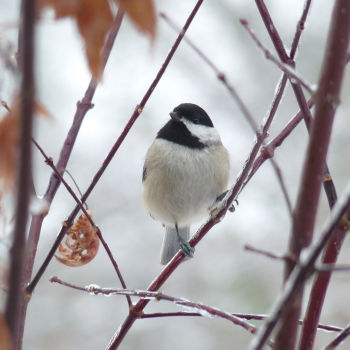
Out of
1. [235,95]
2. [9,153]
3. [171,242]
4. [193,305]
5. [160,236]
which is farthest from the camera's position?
[160,236]

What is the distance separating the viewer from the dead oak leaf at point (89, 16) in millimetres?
731

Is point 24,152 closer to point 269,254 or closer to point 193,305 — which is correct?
point 269,254

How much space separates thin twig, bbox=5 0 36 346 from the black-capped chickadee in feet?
7.02

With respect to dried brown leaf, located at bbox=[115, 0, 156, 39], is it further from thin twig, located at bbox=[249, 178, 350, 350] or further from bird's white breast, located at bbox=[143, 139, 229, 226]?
bird's white breast, located at bbox=[143, 139, 229, 226]

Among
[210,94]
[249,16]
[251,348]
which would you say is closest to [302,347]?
[251,348]

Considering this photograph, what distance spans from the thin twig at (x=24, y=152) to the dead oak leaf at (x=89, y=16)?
0.18 metres

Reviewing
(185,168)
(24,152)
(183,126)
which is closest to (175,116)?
(183,126)

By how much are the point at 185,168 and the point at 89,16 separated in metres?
2.07

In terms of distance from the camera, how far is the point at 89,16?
0.73m

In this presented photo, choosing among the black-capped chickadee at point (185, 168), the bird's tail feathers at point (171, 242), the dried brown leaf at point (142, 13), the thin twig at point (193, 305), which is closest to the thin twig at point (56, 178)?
the thin twig at point (193, 305)

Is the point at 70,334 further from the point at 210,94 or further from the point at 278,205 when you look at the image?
the point at 210,94

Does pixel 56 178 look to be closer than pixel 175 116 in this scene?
Yes

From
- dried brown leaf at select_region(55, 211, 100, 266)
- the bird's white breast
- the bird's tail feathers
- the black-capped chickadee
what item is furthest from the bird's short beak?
dried brown leaf at select_region(55, 211, 100, 266)

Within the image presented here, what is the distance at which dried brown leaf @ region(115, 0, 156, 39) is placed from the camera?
732mm
